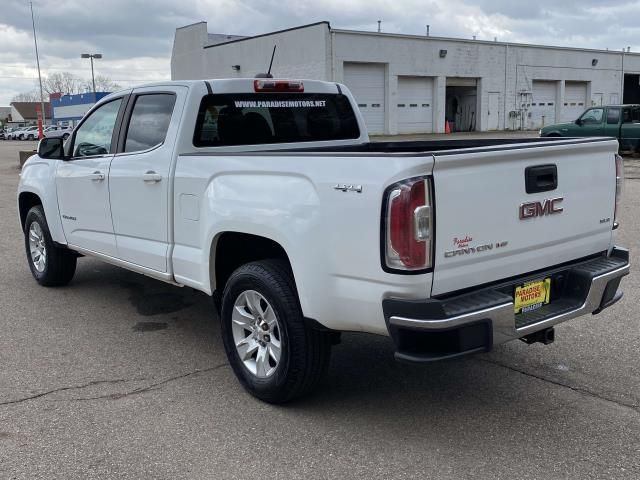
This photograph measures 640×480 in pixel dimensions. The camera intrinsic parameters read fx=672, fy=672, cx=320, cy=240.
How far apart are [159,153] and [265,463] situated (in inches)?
95.5

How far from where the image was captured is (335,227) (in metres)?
3.43

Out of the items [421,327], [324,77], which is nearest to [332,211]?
[421,327]

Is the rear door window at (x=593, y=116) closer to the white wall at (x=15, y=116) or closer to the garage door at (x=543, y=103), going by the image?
the garage door at (x=543, y=103)

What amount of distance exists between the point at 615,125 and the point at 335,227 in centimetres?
2078

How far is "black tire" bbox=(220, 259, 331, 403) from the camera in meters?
3.77

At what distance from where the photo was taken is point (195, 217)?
14.6ft

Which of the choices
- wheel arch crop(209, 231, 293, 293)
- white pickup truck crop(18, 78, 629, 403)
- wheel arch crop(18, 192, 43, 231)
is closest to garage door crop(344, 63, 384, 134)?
wheel arch crop(18, 192, 43, 231)

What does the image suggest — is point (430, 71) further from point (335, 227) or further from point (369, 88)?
point (335, 227)

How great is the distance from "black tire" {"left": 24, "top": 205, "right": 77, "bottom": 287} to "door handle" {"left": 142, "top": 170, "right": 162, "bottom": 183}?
232 cm

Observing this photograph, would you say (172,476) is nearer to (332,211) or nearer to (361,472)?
(361,472)

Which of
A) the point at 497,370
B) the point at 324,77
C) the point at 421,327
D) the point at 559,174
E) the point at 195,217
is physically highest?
the point at 324,77

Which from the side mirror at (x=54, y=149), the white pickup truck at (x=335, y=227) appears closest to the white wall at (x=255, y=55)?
the side mirror at (x=54, y=149)

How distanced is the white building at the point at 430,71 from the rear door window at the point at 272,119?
107 ft

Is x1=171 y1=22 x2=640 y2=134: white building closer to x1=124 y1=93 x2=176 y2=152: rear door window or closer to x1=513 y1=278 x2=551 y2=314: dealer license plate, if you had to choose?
x1=124 y1=93 x2=176 y2=152: rear door window
